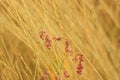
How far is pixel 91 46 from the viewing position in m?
1.79

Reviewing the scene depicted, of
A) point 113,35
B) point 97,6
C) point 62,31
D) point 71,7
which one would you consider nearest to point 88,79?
point 62,31

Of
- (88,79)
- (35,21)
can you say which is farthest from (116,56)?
(35,21)

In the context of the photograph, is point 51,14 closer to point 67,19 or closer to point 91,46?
point 67,19

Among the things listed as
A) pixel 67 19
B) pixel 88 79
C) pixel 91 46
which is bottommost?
pixel 88 79

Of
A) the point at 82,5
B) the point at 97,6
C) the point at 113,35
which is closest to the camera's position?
the point at 82,5

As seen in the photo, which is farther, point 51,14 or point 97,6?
point 97,6

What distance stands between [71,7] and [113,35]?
1.94 ft

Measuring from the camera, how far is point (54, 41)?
137cm

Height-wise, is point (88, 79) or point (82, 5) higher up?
point (82, 5)

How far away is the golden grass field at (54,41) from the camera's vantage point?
4.58 ft

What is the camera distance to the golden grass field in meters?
1.40

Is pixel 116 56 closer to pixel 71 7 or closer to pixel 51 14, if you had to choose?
pixel 71 7

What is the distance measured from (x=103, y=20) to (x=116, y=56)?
1.16ft

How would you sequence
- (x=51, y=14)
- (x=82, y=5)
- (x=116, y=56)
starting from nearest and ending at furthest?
(x=51, y=14)
(x=82, y=5)
(x=116, y=56)
